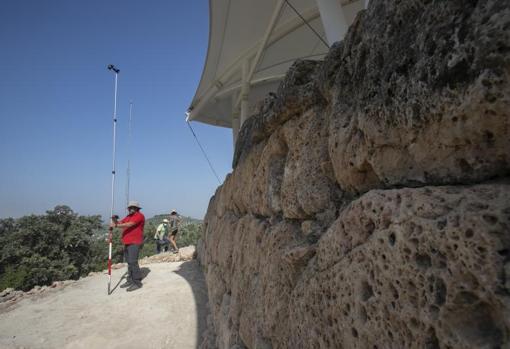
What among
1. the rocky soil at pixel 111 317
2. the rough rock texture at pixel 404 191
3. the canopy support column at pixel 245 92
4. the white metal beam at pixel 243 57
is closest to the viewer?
the rough rock texture at pixel 404 191

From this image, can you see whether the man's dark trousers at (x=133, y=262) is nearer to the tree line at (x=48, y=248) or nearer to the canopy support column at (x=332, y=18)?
the canopy support column at (x=332, y=18)

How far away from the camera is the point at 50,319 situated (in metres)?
5.05

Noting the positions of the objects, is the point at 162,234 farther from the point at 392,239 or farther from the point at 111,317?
the point at 392,239

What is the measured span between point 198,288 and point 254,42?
753 cm

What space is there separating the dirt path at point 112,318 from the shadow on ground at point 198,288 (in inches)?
0.7

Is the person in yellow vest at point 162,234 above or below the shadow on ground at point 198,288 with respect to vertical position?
above

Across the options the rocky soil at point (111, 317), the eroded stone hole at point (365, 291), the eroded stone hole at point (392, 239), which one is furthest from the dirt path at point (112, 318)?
the eroded stone hole at point (392, 239)

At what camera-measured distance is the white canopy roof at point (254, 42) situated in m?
7.68

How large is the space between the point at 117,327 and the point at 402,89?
17.1ft

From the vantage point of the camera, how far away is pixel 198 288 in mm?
6016

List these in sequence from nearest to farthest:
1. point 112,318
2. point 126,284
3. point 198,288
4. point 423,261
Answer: point 423,261
point 112,318
point 198,288
point 126,284

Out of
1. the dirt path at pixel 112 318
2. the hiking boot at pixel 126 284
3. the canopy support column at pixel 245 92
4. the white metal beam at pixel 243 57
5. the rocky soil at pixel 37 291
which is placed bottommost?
the dirt path at pixel 112 318

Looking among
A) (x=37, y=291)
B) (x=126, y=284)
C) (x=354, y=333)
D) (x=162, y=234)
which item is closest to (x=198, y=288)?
(x=126, y=284)

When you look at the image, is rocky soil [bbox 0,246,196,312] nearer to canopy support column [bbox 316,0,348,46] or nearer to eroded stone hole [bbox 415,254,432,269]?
eroded stone hole [bbox 415,254,432,269]
